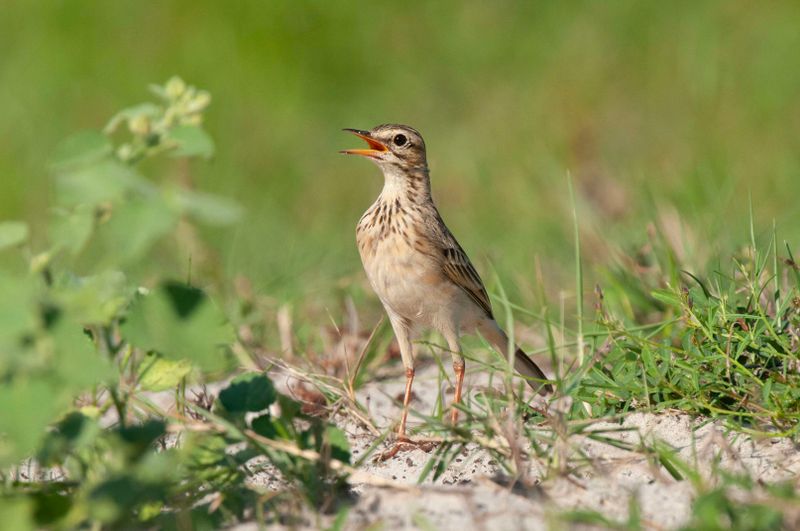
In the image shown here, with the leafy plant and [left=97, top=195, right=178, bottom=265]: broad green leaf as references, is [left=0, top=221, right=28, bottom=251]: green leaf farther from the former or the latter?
[left=97, top=195, right=178, bottom=265]: broad green leaf

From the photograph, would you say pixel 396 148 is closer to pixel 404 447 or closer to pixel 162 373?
pixel 404 447

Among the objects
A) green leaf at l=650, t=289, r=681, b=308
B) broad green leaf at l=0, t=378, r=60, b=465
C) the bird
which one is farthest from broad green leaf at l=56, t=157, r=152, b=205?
the bird

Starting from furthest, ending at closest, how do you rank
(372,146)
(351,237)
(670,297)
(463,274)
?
(351,237) < (372,146) < (463,274) < (670,297)

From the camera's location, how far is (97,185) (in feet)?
8.73

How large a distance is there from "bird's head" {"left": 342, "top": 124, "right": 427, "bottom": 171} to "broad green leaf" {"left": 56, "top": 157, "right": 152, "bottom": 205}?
2.76 metres

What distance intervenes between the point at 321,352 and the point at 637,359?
6.59 feet

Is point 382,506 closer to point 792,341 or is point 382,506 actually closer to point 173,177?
point 792,341

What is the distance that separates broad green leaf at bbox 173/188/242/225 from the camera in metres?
2.56

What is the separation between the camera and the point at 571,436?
346 cm

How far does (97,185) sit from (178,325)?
0.40m

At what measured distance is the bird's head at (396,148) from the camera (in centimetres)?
544

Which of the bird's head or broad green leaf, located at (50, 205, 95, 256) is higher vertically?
broad green leaf, located at (50, 205, 95, 256)

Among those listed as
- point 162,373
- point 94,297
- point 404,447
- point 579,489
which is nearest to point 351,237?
point 404,447

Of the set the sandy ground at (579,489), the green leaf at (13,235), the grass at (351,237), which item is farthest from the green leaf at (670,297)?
the green leaf at (13,235)
